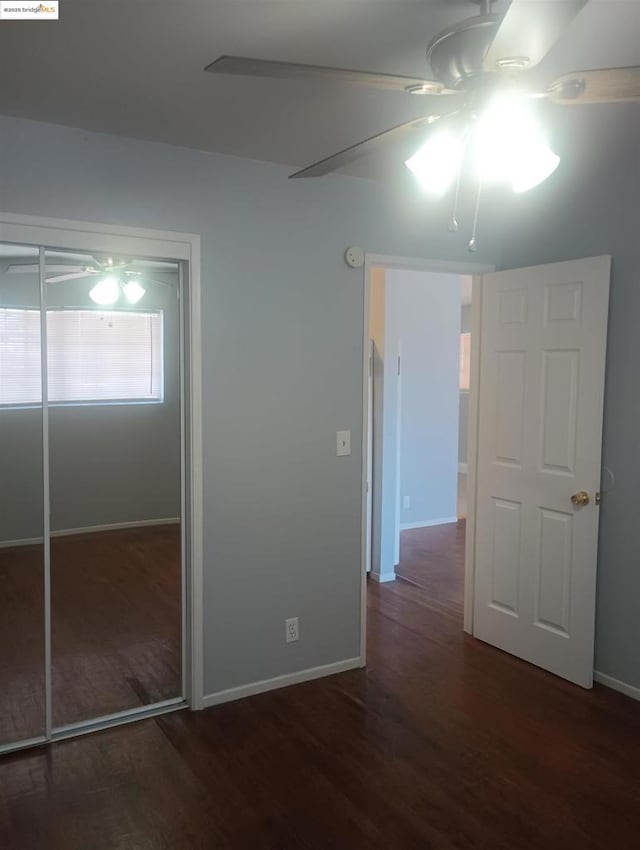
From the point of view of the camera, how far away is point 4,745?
8.64ft

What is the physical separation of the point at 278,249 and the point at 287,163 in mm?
378

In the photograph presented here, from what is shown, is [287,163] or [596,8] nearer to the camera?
[596,8]

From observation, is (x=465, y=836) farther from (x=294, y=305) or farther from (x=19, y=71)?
(x=19, y=71)

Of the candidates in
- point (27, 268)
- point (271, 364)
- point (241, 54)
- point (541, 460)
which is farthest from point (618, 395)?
point (27, 268)

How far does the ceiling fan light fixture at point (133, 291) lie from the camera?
2.86m

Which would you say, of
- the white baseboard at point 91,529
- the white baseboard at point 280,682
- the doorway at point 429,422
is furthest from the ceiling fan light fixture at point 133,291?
the doorway at point 429,422

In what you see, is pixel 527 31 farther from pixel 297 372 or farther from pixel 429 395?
pixel 429 395

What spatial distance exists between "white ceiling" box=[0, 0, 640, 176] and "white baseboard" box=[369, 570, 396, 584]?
2.99m

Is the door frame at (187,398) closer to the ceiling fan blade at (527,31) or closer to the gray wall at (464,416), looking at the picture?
the ceiling fan blade at (527,31)

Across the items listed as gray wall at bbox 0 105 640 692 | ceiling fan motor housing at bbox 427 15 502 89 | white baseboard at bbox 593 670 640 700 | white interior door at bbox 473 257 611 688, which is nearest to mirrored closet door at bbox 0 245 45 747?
gray wall at bbox 0 105 640 692

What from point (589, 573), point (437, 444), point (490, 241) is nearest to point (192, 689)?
point (589, 573)

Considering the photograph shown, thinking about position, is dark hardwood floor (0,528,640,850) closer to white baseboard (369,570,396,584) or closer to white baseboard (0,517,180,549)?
white baseboard (0,517,180,549)

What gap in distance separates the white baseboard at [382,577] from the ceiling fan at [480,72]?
3.49m

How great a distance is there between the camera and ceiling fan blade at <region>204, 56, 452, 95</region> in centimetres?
142
